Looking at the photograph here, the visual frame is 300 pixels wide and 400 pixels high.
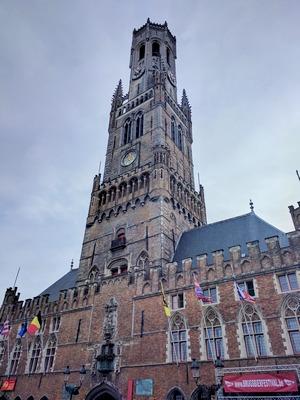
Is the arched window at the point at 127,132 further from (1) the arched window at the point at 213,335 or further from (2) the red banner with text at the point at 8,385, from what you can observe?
(2) the red banner with text at the point at 8,385

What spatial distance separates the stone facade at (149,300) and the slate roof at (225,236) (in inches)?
32.4

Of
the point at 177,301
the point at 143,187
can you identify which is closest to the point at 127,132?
the point at 143,187

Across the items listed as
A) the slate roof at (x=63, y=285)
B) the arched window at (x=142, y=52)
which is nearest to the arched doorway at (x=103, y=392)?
the slate roof at (x=63, y=285)

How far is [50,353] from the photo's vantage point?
26.2 m

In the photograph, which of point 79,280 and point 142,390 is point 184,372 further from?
point 79,280

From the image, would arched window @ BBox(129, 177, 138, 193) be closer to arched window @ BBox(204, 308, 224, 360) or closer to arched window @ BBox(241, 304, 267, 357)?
arched window @ BBox(204, 308, 224, 360)

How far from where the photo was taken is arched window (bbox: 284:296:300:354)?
16.5 m

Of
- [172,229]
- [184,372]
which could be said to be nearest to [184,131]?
[172,229]

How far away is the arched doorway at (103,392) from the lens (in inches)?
815

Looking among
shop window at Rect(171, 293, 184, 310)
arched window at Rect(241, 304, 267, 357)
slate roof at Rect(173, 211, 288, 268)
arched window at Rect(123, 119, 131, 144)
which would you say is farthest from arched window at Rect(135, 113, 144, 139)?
arched window at Rect(241, 304, 267, 357)

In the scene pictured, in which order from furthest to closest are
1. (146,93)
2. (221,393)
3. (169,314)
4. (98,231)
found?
(146,93), (98,231), (169,314), (221,393)

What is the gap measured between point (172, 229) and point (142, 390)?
1288cm

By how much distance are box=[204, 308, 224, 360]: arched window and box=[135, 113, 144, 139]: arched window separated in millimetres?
22944

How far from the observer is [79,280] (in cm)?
2911
